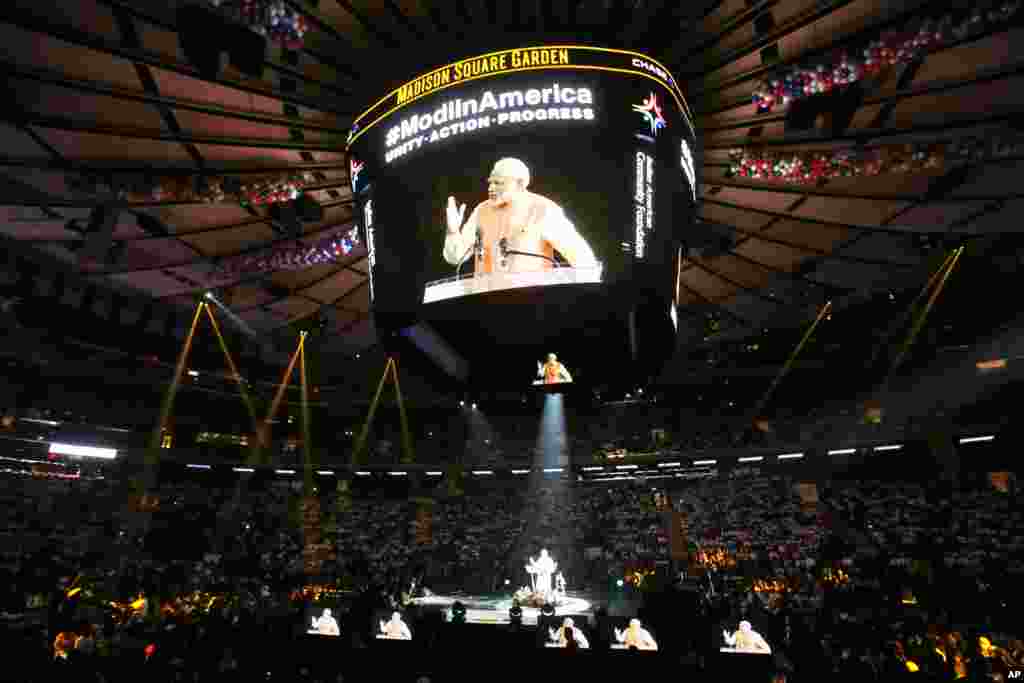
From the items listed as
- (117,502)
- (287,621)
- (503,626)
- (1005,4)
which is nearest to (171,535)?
(117,502)

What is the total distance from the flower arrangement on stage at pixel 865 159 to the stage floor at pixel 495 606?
13.9 meters

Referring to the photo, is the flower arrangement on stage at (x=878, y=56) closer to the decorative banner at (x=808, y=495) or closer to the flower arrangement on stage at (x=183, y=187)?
the flower arrangement on stage at (x=183, y=187)

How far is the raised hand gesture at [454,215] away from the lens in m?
8.81

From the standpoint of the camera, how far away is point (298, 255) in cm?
1438

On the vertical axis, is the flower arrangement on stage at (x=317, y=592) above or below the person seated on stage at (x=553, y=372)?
below

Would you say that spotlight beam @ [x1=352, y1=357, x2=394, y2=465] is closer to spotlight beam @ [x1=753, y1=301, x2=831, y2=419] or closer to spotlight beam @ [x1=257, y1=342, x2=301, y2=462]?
spotlight beam @ [x1=257, y1=342, x2=301, y2=462]

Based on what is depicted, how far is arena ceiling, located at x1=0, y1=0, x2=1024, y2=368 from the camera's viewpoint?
27.0 ft

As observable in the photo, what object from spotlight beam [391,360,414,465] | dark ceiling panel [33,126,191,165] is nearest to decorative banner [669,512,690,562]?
spotlight beam [391,360,414,465]

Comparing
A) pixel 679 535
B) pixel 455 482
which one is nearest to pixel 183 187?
pixel 679 535

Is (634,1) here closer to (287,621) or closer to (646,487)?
(287,621)

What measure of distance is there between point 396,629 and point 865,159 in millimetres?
15177

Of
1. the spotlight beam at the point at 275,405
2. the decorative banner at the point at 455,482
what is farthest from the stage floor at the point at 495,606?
the decorative banner at the point at 455,482

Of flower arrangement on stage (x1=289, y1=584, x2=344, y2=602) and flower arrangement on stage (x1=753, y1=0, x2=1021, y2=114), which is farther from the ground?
flower arrangement on stage (x1=753, y1=0, x2=1021, y2=114)

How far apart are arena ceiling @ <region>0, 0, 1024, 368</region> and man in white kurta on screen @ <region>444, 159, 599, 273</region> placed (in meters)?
2.40
